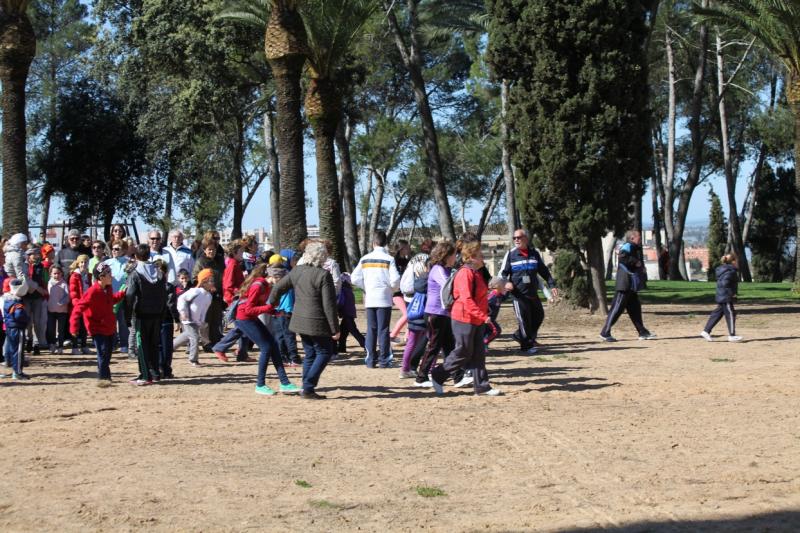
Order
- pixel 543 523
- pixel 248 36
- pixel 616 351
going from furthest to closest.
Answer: pixel 248 36, pixel 616 351, pixel 543 523

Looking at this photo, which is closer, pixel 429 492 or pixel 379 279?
pixel 429 492

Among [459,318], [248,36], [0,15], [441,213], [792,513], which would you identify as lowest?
[792,513]

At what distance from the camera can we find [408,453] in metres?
8.70

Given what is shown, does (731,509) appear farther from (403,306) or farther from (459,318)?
(403,306)

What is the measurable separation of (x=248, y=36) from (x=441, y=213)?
37.5 feet

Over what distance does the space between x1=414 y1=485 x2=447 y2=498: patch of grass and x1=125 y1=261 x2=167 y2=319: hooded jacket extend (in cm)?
593

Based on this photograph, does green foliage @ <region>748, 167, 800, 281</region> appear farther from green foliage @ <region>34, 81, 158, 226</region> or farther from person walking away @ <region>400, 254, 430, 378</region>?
person walking away @ <region>400, 254, 430, 378</region>

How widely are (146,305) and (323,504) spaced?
236 inches

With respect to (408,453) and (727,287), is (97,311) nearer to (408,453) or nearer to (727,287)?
(408,453)

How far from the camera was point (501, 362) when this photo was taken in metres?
15.1

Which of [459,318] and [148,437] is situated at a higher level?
[459,318]

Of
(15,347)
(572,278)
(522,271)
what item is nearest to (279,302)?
(15,347)

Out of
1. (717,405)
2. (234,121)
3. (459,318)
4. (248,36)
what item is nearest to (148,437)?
(459,318)

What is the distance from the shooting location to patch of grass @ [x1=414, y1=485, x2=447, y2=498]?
7363 millimetres
